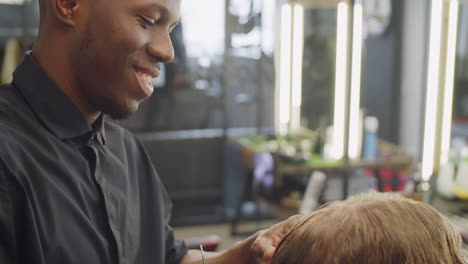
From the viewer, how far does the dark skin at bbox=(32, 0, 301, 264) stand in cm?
95

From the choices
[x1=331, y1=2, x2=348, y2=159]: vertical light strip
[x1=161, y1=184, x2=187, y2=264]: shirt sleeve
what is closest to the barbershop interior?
[x1=331, y1=2, x2=348, y2=159]: vertical light strip

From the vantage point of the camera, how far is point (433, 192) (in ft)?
8.62

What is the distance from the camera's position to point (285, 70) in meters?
3.92

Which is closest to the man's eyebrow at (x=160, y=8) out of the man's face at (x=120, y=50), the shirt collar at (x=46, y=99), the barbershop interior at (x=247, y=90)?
the man's face at (x=120, y=50)

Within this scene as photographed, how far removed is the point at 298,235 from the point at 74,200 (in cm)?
41

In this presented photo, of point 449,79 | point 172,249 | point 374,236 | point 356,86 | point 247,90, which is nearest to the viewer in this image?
point 374,236

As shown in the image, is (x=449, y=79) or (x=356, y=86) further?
(x=356, y=86)

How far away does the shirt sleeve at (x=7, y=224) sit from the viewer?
0.84 meters

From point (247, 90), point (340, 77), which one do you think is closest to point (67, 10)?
point (340, 77)

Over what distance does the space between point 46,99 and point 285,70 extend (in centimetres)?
304

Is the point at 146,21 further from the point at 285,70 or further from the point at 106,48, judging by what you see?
the point at 285,70

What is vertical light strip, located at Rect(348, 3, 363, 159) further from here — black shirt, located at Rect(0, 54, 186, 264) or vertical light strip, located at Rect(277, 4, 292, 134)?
black shirt, located at Rect(0, 54, 186, 264)

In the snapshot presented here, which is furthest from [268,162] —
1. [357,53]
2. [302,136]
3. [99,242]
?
[99,242]

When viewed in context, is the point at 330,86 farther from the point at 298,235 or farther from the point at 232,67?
the point at 298,235
